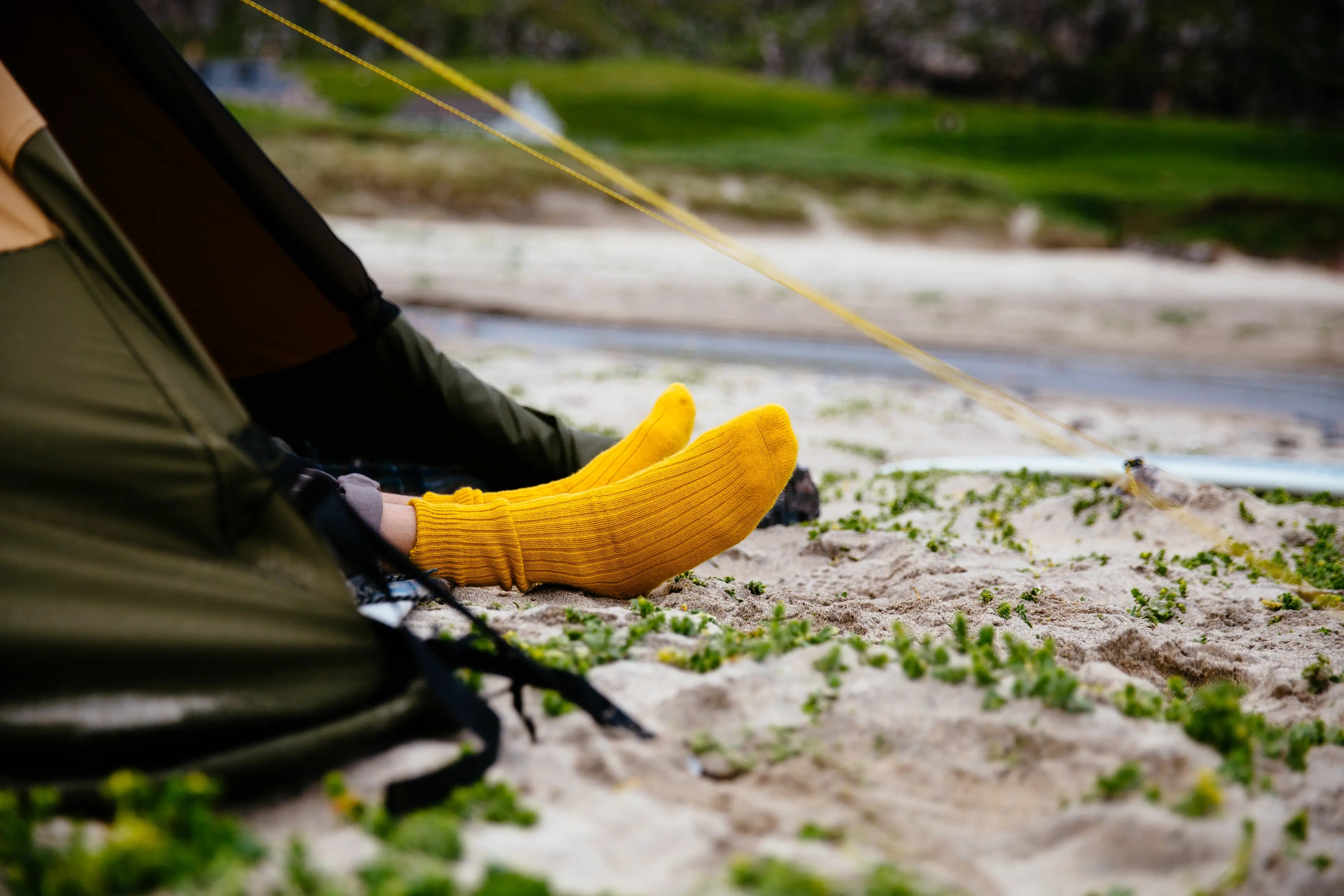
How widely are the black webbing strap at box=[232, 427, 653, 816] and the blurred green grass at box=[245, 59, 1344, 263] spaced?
2600cm

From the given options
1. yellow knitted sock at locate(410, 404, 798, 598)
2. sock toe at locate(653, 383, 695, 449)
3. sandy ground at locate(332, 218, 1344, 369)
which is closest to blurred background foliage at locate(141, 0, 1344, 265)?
sandy ground at locate(332, 218, 1344, 369)

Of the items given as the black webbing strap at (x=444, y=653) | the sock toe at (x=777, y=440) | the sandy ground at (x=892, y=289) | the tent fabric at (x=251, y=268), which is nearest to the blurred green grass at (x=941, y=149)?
the sandy ground at (x=892, y=289)

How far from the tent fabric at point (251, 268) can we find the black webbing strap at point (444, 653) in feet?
3.47

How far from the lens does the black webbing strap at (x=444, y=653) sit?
6.25 feet

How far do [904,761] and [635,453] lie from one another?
1.68 meters

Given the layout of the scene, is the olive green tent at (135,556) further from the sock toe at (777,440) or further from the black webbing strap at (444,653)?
the sock toe at (777,440)

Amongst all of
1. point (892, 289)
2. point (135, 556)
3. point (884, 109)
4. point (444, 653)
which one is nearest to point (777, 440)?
point (444, 653)

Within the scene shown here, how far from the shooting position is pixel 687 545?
2928 millimetres

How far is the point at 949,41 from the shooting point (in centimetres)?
6144

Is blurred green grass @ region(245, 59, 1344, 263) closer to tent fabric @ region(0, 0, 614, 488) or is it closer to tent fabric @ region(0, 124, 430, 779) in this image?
tent fabric @ region(0, 0, 614, 488)

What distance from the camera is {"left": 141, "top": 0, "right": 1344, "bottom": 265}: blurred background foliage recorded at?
88.9 feet

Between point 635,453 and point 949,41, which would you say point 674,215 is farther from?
point 949,41

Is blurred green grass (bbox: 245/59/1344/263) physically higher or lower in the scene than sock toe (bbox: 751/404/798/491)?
higher

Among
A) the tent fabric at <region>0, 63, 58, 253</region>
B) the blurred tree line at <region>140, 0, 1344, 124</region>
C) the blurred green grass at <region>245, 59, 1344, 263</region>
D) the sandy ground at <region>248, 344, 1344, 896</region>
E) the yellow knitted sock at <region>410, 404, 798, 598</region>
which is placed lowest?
the sandy ground at <region>248, 344, 1344, 896</region>
